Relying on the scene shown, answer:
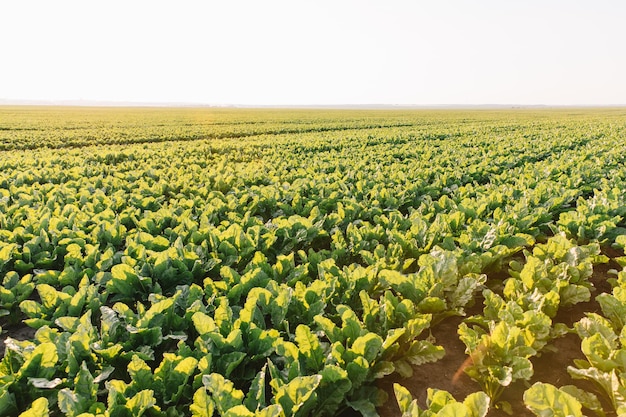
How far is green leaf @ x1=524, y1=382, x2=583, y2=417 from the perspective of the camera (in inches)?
79.4

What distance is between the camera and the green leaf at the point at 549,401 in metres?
2.02

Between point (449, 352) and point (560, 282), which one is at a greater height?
point (560, 282)

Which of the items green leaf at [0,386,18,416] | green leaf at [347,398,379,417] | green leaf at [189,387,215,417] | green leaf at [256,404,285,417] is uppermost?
green leaf at [256,404,285,417]

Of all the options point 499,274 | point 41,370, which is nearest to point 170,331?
point 41,370

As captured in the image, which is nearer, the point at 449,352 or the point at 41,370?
the point at 41,370

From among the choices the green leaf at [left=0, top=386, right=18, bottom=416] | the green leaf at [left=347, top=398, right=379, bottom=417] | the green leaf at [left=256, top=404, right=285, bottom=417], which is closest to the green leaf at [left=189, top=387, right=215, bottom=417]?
the green leaf at [left=256, top=404, right=285, bottom=417]

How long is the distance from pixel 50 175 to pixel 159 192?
3931 mm

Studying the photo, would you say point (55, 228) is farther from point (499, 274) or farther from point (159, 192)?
point (499, 274)

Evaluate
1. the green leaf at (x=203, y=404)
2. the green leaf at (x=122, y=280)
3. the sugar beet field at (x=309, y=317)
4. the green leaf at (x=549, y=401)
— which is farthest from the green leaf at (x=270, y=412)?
the green leaf at (x=122, y=280)

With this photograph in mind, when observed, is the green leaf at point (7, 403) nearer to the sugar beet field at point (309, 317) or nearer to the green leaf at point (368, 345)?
the sugar beet field at point (309, 317)

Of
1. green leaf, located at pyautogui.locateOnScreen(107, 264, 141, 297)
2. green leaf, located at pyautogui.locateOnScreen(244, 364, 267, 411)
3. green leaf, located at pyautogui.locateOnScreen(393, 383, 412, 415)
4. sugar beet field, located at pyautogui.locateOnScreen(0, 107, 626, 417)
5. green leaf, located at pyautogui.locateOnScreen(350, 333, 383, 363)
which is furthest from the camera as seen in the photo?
green leaf, located at pyautogui.locateOnScreen(107, 264, 141, 297)

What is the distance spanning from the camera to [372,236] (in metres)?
5.08

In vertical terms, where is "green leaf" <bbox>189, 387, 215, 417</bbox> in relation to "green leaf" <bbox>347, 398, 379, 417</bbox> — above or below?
above

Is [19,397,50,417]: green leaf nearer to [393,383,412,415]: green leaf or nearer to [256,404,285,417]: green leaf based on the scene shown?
[256,404,285,417]: green leaf
